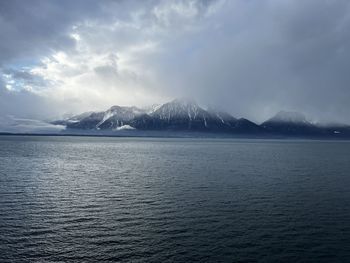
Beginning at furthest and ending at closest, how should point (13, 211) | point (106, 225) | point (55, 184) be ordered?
point (55, 184)
point (13, 211)
point (106, 225)

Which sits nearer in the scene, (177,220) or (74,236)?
(74,236)

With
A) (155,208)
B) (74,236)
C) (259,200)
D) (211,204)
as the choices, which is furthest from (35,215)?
(259,200)

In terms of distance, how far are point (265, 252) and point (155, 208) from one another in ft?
72.4

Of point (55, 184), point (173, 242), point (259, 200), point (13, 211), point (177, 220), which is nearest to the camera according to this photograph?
point (173, 242)

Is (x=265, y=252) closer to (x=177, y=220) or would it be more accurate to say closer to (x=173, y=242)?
(x=173, y=242)

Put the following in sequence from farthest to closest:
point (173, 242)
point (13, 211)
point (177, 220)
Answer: point (13, 211) < point (177, 220) < point (173, 242)

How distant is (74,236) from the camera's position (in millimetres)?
37906

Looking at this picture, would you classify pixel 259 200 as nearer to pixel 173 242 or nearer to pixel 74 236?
pixel 173 242

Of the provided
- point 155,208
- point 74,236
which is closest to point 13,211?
point 74,236

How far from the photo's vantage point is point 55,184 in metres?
73.2

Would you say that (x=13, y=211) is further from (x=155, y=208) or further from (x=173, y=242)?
(x=173, y=242)

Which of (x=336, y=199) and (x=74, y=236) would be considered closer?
(x=74, y=236)

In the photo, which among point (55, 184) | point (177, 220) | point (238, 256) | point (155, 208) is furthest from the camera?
point (55, 184)

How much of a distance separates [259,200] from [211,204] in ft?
32.7
